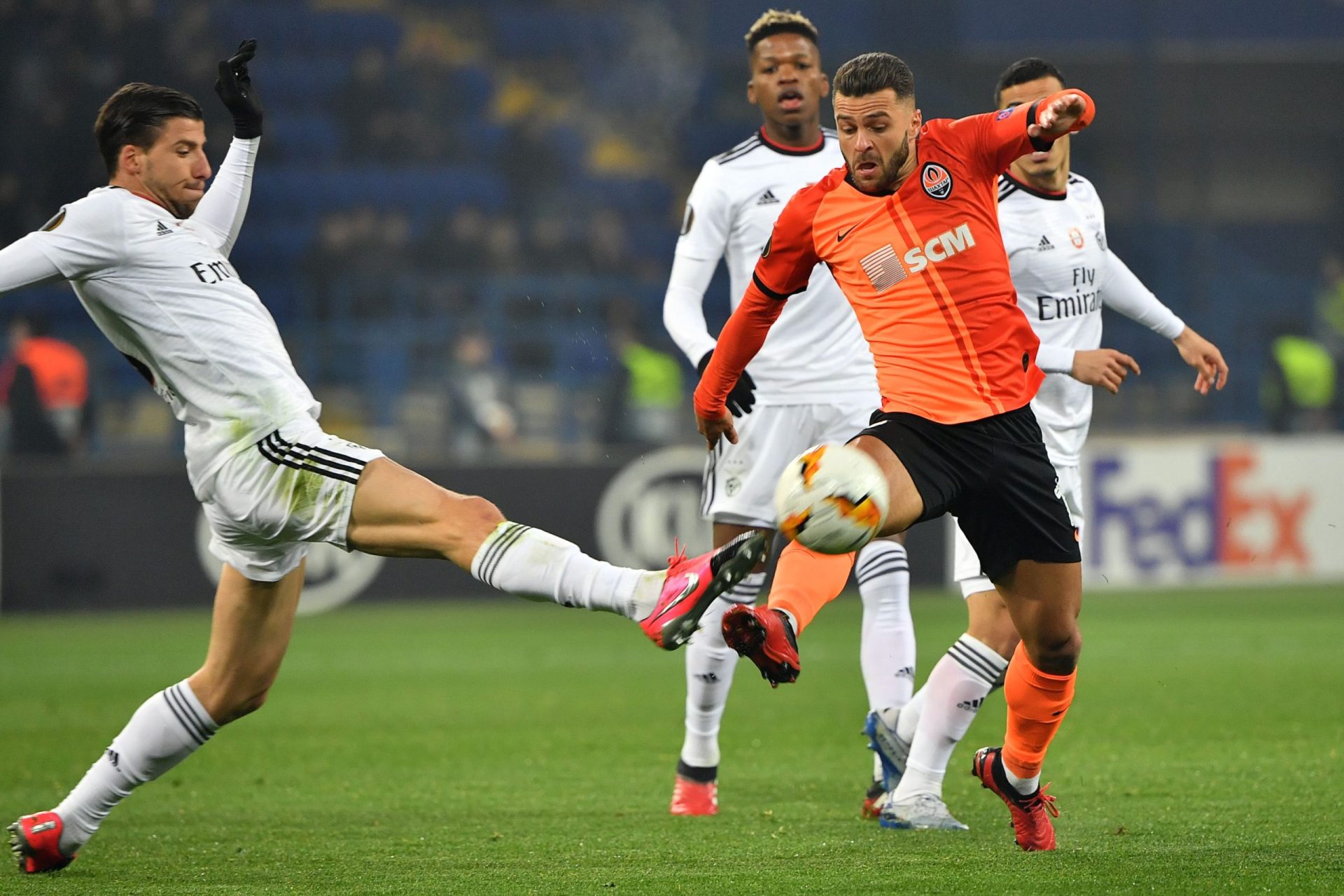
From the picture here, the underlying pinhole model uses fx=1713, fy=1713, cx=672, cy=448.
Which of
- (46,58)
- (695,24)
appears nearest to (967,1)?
(695,24)

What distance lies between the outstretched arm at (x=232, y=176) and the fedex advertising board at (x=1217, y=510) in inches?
369

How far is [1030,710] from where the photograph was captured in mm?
4605

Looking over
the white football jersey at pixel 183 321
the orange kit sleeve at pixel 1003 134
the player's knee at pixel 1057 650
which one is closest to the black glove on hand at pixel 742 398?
the orange kit sleeve at pixel 1003 134

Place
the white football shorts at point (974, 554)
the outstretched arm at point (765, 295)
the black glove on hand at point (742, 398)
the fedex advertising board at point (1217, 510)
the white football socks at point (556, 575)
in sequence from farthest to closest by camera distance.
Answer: the fedex advertising board at point (1217, 510), the white football shorts at point (974, 554), the black glove on hand at point (742, 398), the outstretched arm at point (765, 295), the white football socks at point (556, 575)

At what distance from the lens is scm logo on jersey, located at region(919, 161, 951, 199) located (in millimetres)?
4410

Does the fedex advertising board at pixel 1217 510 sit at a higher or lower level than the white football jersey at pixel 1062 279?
lower

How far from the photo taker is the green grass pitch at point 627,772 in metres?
4.47

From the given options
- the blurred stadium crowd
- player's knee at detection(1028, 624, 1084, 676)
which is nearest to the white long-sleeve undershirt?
player's knee at detection(1028, 624, 1084, 676)

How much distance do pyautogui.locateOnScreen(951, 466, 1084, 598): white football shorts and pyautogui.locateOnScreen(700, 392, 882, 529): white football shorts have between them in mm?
571

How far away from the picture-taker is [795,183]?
5.81 metres

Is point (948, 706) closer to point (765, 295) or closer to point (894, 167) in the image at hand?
point (765, 295)

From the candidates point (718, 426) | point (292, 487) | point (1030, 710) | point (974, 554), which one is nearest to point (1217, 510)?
point (974, 554)

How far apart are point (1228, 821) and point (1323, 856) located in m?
0.63

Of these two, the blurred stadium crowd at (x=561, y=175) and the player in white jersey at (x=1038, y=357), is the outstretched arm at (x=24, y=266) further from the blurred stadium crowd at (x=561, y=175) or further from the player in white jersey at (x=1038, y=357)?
the blurred stadium crowd at (x=561, y=175)
